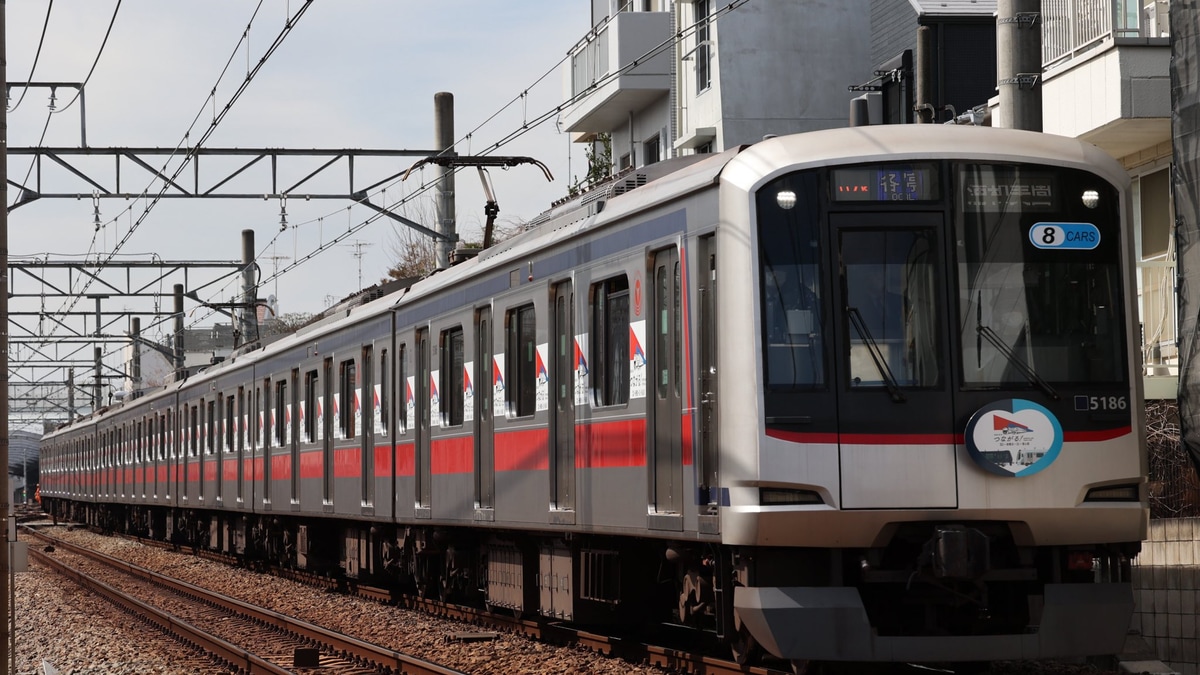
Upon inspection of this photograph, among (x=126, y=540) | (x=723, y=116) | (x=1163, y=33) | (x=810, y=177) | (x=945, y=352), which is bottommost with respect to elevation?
(x=126, y=540)

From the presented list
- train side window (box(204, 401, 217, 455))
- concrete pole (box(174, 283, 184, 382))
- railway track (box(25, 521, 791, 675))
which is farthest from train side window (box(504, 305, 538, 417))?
concrete pole (box(174, 283, 184, 382))

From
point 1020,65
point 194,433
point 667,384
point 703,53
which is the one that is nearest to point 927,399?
point 667,384

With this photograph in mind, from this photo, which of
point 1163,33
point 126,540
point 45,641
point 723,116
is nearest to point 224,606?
point 45,641

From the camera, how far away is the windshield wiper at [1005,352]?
881 cm

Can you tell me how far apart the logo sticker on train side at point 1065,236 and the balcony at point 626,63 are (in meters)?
20.4

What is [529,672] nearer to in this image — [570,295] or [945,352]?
[570,295]

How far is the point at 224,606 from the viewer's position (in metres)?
→ 18.5

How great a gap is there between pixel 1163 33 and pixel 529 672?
825 centimetres

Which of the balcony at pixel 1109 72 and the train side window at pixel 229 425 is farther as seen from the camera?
the train side window at pixel 229 425

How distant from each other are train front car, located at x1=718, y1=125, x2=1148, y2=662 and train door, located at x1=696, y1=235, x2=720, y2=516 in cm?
24

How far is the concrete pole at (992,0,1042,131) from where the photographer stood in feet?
33.6

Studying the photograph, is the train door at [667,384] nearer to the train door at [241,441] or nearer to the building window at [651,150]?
the train door at [241,441]

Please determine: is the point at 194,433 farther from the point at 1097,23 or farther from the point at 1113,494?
the point at 1113,494

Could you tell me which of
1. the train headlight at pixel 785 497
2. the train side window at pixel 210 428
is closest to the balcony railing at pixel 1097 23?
the train headlight at pixel 785 497
